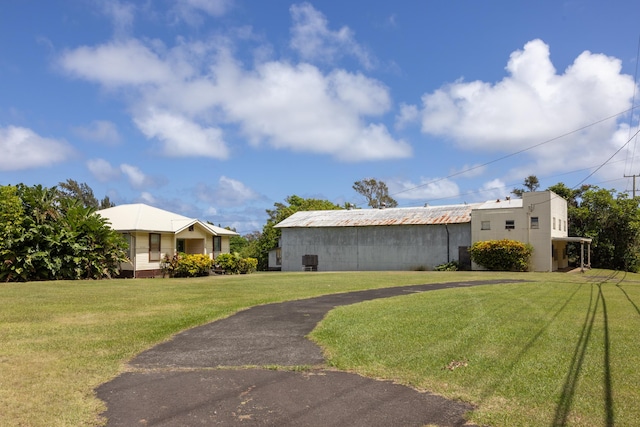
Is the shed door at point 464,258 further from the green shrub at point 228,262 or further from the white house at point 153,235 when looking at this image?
the white house at point 153,235

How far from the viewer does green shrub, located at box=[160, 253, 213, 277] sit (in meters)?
30.5

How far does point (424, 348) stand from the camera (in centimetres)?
848

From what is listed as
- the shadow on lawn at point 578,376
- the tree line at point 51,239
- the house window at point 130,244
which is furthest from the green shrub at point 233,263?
the shadow on lawn at point 578,376

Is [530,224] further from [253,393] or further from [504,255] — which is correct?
[253,393]

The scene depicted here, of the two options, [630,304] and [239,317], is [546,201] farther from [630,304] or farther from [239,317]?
[239,317]

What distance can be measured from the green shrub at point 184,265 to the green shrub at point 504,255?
19010 millimetres

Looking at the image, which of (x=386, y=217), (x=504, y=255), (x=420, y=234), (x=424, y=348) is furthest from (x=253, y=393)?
(x=386, y=217)

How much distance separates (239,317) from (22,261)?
17275mm

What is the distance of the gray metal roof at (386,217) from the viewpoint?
39250mm

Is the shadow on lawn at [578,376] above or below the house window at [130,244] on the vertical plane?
below

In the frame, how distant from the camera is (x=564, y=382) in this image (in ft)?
21.1

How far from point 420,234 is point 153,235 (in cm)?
1989

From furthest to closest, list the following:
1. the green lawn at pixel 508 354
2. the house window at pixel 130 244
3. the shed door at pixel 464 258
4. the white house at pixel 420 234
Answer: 1. the shed door at pixel 464 258
2. the white house at pixel 420 234
3. the house window at pixel 130 244
4. the green lawn at pixel 508 354

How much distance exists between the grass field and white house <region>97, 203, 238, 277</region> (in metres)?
14.7
